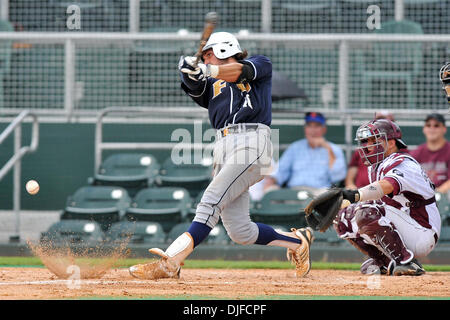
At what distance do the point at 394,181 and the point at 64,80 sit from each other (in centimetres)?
582

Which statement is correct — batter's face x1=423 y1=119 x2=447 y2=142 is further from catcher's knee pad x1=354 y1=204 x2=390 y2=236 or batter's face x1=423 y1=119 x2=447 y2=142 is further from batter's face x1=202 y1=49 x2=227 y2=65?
batter's face x1=202 y1=49 x2=227 y2=65

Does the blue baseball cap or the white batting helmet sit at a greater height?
the white batting helmet

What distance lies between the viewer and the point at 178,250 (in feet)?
17.5


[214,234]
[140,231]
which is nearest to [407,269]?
[214,234]

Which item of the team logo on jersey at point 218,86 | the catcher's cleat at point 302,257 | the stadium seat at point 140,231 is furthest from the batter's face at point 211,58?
the stadium seat at point 140,231

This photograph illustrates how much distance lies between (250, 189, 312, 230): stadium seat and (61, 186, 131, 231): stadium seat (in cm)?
152

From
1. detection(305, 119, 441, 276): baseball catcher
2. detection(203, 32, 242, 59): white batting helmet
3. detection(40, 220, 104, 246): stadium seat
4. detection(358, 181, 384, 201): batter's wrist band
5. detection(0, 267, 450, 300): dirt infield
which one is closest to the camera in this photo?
detection(0, 267, 450, 300): dirt infield

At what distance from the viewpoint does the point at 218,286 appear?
5.32m

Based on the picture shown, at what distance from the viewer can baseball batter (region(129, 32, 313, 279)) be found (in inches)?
211

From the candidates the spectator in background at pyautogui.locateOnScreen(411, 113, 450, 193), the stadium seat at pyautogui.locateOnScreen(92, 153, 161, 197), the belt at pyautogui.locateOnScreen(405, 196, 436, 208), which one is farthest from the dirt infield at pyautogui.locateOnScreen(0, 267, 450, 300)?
the stadium seat at pyautogui.locateOnScreen(92, 153, 161, 197)

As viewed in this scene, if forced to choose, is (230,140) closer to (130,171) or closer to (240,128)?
(240,128)

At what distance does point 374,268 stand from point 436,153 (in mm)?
3094

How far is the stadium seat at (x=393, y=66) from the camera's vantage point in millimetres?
9922
